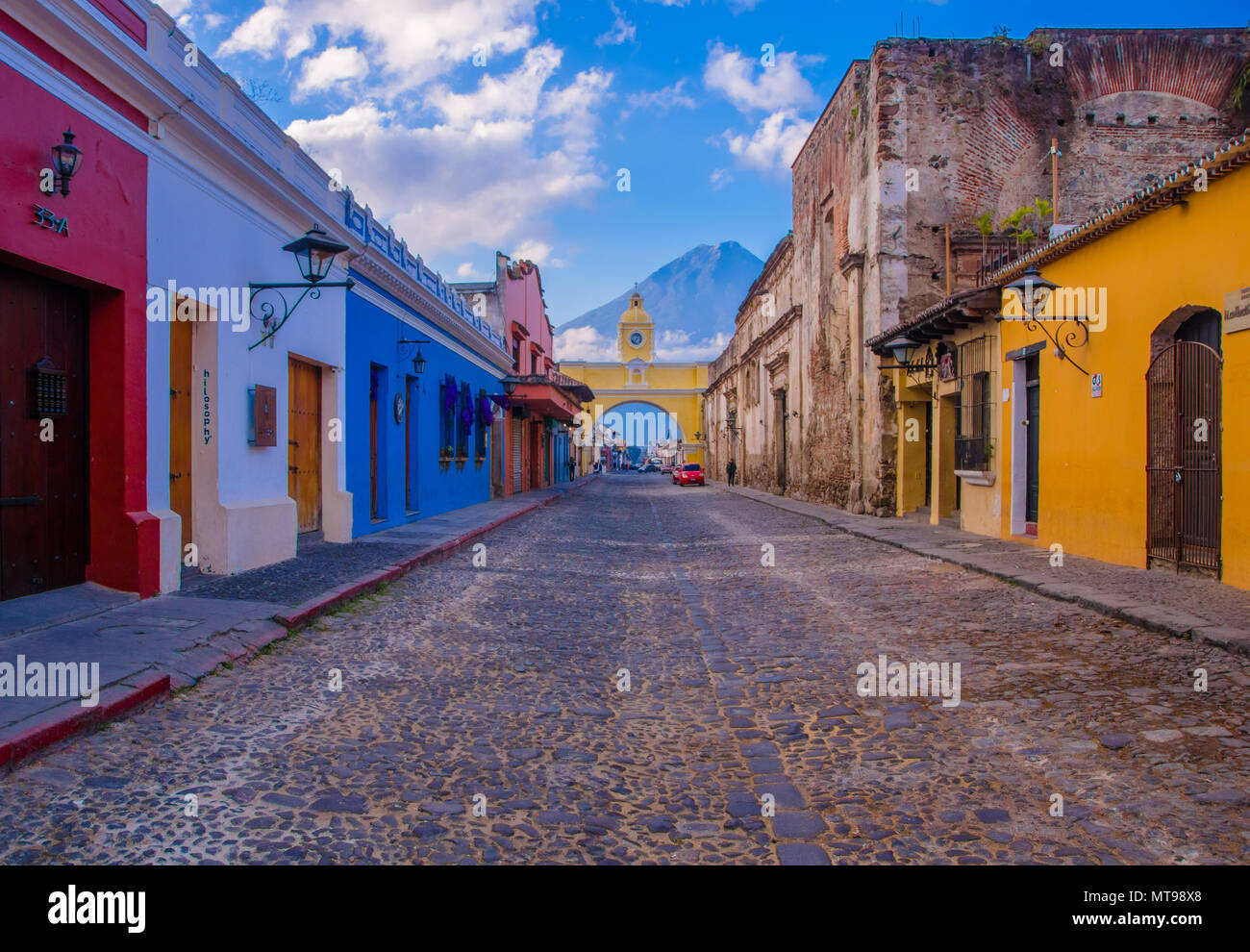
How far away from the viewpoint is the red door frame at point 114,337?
234 inches

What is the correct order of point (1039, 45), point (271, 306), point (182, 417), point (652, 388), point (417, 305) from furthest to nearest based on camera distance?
point (652, 388), point (1039, 45), point (417, 305), point (271, 306), point (182, 417)

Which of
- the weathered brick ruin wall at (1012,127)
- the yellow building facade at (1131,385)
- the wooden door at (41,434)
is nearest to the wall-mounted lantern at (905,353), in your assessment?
the yellow building facade at (1131,385)

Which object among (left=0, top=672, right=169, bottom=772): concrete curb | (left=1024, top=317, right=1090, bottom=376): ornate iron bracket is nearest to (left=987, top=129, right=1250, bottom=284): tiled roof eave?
(left=1024, top=317, right=1090, bottom=376): ornate iron bracket

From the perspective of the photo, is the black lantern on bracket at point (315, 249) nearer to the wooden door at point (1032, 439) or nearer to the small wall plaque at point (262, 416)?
the small wall plaque at point (262, 416)

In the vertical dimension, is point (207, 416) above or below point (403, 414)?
below

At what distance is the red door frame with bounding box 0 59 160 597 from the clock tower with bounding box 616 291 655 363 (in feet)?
201

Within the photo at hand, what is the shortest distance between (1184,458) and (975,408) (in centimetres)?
507

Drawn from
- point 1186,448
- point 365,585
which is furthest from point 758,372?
point 365,585

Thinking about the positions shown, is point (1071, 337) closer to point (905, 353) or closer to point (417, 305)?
point (905, 353)

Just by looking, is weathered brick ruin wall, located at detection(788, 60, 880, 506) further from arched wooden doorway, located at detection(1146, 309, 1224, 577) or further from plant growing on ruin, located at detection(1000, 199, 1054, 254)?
arched wooden doorway, located at detection(1146, 309, 1224, 577)

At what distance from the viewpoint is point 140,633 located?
5.19 metres

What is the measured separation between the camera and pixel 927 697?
4.50 m
